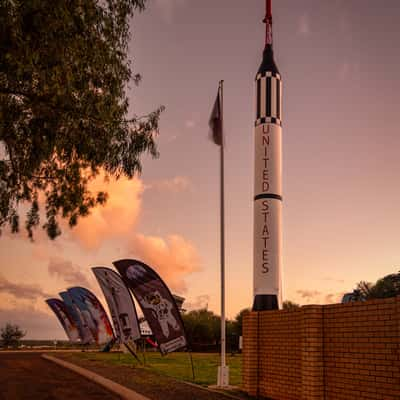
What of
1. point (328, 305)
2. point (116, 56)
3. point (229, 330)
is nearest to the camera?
point (328, 305)

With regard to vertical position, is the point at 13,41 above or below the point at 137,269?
above

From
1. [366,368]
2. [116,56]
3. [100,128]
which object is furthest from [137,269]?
[366,368]

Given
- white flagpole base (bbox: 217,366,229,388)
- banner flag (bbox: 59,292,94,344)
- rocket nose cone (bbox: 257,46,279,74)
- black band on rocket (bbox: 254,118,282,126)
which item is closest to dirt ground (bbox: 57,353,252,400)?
white flagpole base (bbox: 217,366,229,388)

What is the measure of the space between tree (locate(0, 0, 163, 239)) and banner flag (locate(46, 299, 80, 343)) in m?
33.5

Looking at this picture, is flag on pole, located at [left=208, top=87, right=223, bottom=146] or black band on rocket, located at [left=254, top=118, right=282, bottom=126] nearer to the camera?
flag on pole, located at [left=208, top=87, right=223, bottom=146]

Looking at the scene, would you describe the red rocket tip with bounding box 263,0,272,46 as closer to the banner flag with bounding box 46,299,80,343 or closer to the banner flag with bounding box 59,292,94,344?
the banner flag with bounding box 59,292,94,344

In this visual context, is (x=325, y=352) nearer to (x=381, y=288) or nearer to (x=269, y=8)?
(x=269, y=8)

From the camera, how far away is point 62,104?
16375mm

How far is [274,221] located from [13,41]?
46.8ft

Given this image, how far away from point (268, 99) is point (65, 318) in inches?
1347

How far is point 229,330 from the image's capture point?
2687 inches

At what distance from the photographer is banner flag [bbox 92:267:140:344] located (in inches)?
1179

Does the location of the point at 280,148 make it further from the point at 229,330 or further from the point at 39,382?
the point at 229,330

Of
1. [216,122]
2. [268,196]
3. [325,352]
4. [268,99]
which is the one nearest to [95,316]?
[268,196]
